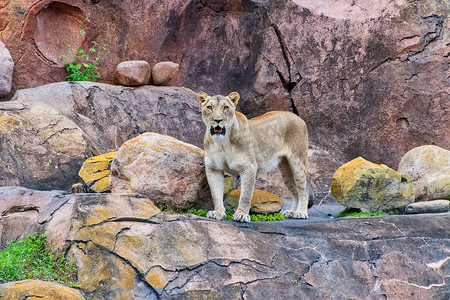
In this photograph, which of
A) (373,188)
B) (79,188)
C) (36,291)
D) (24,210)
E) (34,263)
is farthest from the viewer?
(373,188)

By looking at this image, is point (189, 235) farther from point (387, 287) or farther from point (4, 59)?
point (4, 59)

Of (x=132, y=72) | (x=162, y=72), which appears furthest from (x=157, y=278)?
(x=162, y=72)

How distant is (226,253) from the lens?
6336mm

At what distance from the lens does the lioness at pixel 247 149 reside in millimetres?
7418

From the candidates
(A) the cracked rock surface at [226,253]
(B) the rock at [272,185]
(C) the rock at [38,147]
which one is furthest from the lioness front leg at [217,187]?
(B) the rock at [272,185]

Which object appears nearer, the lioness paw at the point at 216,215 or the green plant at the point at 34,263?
the green plant at the point at 34,263

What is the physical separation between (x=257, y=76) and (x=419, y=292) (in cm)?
665

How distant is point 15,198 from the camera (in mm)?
6672

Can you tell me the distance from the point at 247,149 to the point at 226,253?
6.14 feet

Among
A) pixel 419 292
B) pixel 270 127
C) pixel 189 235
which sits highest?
pixel 270 127

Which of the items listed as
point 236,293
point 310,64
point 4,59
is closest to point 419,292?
point 236,293

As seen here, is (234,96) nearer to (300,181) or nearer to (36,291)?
(300,181)

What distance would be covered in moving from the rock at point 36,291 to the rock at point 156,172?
223 cm

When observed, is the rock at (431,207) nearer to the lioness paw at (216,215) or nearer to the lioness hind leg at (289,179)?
the lioness hind leg at (289,179)
